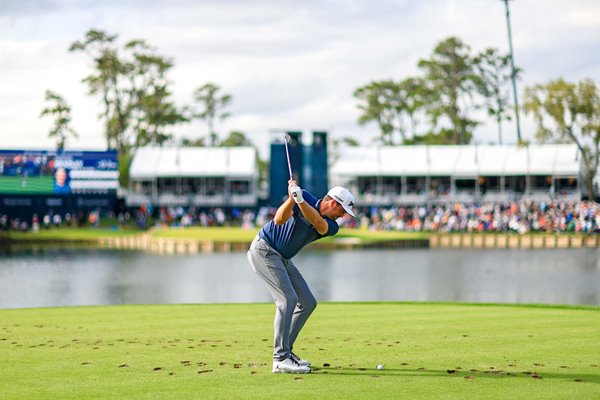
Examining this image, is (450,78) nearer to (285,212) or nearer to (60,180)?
(60,180)

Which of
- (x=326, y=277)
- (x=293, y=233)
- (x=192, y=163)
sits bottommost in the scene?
(x=326, y=277)

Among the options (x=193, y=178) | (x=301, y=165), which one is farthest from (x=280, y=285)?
(x=193, y=178)

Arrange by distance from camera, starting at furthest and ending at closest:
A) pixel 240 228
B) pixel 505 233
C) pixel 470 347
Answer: pixel 240 228 < pixel 505 233 < pixel 470 347

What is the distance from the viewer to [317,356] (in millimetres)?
11516

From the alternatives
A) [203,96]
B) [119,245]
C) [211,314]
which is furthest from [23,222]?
[211,314]

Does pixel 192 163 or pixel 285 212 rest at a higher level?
pixel 192 163

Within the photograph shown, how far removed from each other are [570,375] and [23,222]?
228 ft

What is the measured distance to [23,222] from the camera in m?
75.1

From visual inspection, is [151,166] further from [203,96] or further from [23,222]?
[203,96]

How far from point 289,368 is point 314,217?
164 cm

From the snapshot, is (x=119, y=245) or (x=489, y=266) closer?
(x=489, y=266)

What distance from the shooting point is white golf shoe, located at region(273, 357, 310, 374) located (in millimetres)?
10188

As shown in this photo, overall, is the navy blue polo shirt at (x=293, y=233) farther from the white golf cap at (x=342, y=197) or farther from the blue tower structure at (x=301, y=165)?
the blue tower structure at (x=301, y=165)

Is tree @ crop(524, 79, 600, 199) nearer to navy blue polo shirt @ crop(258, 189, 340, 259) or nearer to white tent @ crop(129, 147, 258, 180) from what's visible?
white tent @ crop(129, 147, 258, 180)
